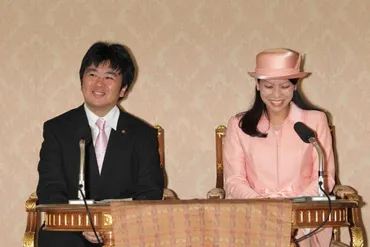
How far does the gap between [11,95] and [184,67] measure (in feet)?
3.52

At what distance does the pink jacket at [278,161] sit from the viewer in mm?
3520

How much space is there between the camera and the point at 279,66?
3.48m

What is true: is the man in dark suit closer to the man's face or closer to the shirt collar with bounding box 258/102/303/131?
the man's face

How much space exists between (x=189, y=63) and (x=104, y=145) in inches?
38.8

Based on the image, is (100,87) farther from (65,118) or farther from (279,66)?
(279,66)

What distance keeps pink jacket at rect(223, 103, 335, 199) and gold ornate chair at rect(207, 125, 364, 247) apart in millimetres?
85

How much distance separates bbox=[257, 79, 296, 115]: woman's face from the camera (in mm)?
3496

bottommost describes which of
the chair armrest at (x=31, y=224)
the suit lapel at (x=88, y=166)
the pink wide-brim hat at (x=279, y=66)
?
the chair armrest at (x=31, y=224)

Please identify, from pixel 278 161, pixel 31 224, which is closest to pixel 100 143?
pixel 31 224

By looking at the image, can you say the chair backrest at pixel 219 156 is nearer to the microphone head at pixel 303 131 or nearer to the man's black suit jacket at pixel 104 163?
the man's black suit jacket at pixel 104 163

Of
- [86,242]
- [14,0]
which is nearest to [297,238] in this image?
[86,242]

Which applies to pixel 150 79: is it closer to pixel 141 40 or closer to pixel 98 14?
pixel 141 40

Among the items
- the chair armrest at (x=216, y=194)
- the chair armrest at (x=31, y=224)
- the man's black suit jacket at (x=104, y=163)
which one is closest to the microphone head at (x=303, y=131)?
the chair armrest at (x=216, y=194)

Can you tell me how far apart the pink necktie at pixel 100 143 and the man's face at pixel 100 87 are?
0.25ft
